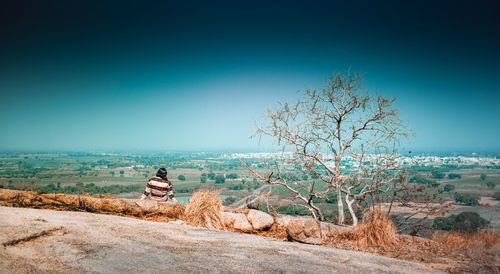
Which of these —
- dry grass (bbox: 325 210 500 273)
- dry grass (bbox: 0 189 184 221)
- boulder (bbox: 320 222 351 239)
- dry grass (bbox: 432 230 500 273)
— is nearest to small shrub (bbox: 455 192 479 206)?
dry grass (bbox: 432 230 500 273)

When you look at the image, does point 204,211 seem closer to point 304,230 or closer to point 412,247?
point 304,230

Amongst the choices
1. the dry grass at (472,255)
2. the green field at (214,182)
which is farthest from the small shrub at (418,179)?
the dry grass at (472,255)

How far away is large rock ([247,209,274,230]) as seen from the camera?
7508 mm

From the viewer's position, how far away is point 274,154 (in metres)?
14.0

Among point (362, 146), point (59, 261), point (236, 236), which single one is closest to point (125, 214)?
point (236, 236)

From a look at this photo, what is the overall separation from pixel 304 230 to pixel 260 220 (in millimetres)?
1068

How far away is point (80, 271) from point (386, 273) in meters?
4.02

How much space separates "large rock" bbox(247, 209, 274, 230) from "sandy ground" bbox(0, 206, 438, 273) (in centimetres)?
135

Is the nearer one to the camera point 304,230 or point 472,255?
point 472,255

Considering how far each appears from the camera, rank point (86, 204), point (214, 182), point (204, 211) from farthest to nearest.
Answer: point (214, 182) → point (204, 211) → point (86, 204)

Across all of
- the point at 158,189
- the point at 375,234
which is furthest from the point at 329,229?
the point at 158,189

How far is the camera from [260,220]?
7574 millimetres

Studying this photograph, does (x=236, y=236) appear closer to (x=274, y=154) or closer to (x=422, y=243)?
(x=422, y=243)

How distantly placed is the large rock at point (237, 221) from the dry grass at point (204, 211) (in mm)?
122
